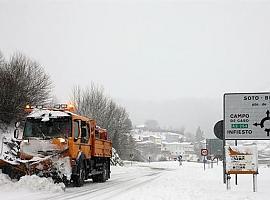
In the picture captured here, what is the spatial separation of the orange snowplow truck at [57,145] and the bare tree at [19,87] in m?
15.1

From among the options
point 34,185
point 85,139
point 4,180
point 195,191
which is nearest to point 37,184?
point 34,185

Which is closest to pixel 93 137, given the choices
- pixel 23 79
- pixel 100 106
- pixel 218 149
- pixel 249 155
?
pixel 249 155

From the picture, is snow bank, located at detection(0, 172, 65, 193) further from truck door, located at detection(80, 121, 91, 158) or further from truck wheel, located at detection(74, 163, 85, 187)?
truck door, located at detection(80, 121, 91, 158)

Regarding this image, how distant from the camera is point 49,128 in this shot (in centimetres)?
1773

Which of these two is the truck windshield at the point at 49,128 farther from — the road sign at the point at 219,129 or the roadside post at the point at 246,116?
the road sign at the point at 219,129

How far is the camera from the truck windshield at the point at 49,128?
17547mm

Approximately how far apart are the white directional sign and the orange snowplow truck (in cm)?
631

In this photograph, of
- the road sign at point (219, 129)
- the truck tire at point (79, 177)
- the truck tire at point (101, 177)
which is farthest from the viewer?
the truck tire at point (101, 177)

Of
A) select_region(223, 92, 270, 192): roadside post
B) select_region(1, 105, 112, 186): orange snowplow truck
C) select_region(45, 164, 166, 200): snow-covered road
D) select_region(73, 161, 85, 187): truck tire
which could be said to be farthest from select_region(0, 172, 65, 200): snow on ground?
select_region(223, 92, 270, 192): roadside post

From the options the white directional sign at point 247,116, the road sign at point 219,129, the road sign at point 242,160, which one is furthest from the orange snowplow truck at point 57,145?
the white directional sign at point 247,116

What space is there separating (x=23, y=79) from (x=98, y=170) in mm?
16333

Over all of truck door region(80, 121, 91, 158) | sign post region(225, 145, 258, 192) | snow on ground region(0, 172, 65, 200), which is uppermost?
truck door region(80, 121, 91, 158)

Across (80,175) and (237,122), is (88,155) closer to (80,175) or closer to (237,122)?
(80,175)

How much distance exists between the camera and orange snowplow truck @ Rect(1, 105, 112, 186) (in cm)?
1653
